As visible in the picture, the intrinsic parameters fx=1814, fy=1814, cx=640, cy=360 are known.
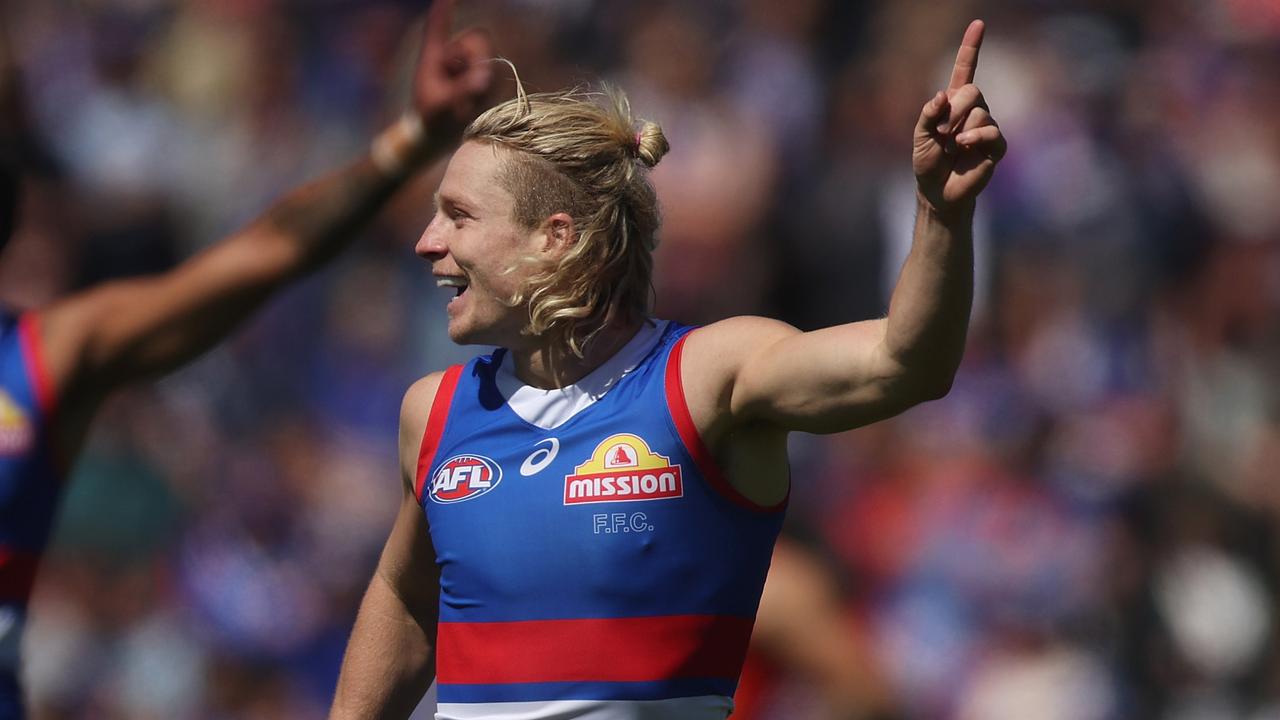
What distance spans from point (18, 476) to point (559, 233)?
4.60 feet

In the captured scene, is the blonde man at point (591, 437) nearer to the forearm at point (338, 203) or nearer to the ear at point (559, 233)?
the ear at point (559, 233)

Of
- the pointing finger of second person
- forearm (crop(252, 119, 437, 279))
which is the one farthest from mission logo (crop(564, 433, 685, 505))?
forearm (crop(252, 119, 437, 279))

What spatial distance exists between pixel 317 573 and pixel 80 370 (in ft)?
16.4

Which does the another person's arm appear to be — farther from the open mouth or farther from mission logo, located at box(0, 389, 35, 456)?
mission logo, located at box(0, 389, 35, 456)

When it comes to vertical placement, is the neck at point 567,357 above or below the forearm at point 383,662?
above

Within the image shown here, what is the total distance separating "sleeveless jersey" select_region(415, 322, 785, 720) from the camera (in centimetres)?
A: 367

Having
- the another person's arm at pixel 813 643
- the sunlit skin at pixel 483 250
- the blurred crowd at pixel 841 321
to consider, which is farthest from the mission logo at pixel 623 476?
the blurred crowd at pixel 841 321

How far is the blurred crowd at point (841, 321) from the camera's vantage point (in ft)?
28.0

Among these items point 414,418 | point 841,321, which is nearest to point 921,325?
point 414,418

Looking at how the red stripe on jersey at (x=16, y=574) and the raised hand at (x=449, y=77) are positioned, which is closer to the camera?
the red stripe on jersey at (x=16, y=574)

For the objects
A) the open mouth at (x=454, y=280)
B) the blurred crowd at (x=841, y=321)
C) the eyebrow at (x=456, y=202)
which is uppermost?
the eyebrow at (x=456, y=202)

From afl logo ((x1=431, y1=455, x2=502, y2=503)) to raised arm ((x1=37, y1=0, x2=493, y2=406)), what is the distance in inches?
30.1

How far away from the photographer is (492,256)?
3875mm

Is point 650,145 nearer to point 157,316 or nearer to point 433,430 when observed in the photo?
point 433,430
